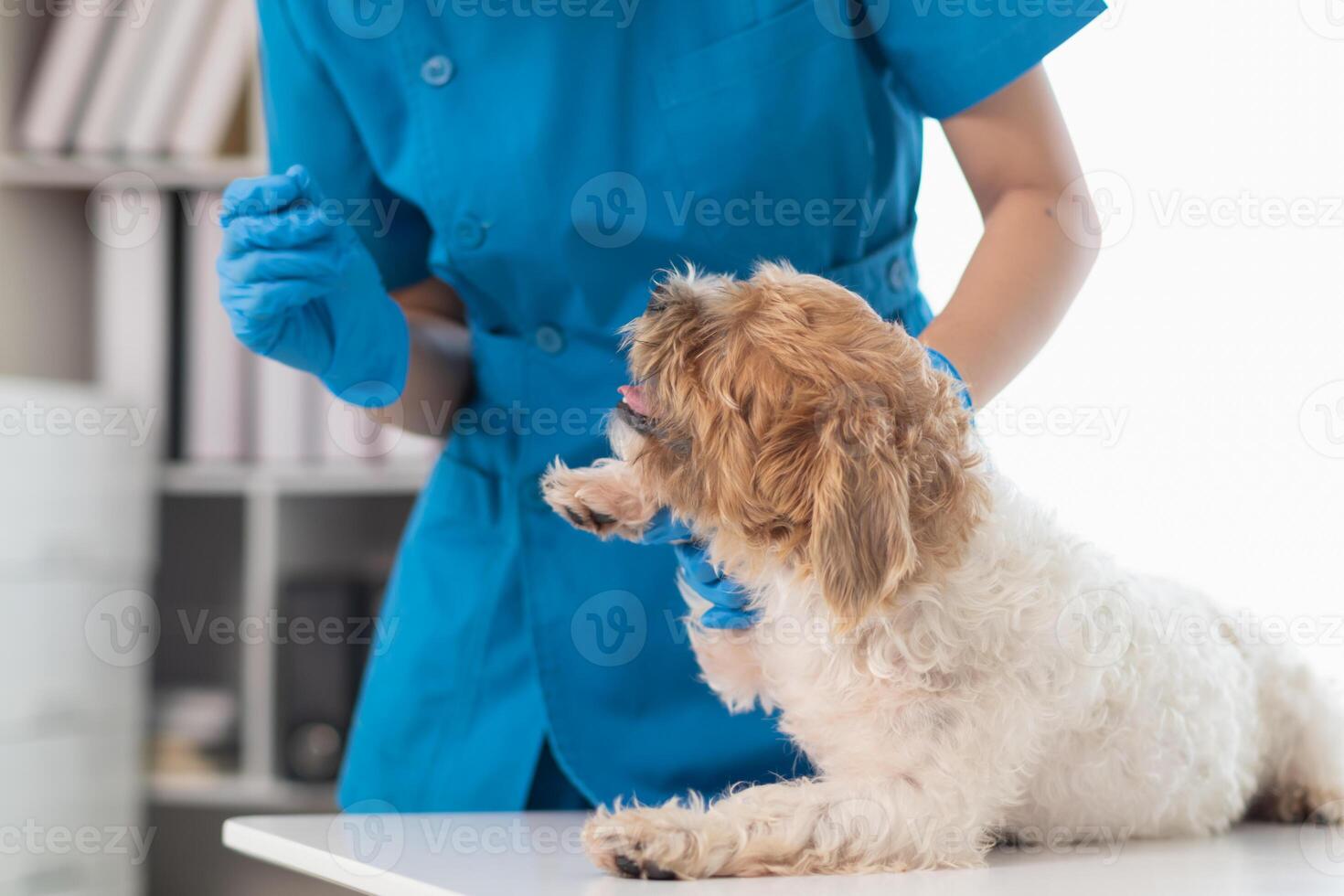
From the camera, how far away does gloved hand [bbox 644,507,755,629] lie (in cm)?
132

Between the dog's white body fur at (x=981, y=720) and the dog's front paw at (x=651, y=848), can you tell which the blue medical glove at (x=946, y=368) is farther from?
the dog's front paw at (x=651, y=848)

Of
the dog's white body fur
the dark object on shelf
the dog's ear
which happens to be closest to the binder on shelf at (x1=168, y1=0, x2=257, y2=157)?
the dark object on shelf

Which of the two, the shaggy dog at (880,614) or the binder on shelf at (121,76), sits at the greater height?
the binder on shelf at (121,76)

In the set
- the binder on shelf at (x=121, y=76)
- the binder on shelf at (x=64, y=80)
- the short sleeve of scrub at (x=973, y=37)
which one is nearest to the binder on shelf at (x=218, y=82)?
the binder on shelf at (x=121, y=76)

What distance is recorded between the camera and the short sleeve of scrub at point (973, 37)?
1.47 metres

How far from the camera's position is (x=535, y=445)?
1653 mm

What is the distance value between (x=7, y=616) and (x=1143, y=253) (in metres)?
2.78

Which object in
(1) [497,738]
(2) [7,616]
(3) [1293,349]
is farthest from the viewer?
(2) [7,616]

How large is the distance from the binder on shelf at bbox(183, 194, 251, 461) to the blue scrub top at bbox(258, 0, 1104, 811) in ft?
5.73

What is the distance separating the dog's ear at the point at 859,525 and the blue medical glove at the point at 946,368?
0.17m

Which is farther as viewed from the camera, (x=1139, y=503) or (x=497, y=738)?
(x=1139, y=503)

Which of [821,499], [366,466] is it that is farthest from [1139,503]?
[366,466]

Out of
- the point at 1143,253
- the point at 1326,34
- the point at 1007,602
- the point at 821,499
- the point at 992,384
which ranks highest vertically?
the point at 1326,34

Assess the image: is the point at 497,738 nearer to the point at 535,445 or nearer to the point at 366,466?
the point at 535,445
